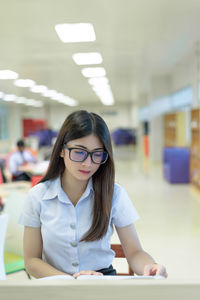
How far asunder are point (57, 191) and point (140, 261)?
1.47ft

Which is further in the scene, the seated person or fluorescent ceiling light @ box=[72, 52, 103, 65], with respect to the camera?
the seated person

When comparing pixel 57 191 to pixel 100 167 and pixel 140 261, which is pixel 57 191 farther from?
pixel 140 261

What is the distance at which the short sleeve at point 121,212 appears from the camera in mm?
1471

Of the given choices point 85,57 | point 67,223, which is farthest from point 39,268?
point 85,57

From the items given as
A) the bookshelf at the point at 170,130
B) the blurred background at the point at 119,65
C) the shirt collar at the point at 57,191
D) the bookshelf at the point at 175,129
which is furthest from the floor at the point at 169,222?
the bookshelf at the point at 170,130

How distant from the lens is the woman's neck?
4.86ft

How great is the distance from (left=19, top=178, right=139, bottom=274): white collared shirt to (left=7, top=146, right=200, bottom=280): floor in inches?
5.5

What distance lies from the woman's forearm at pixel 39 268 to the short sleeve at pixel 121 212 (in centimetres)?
31

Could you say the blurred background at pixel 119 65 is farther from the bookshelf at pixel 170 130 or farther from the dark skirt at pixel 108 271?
the bookshelf at pixel 170 130

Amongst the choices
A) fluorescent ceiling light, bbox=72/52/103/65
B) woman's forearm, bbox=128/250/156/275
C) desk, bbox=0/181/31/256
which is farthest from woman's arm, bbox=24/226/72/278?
fluorescent ceiling light, bbox=72/52/103/65

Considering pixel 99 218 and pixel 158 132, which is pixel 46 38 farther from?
pixel 158 132

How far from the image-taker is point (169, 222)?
4.55 meters

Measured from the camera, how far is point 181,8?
3.98 metres

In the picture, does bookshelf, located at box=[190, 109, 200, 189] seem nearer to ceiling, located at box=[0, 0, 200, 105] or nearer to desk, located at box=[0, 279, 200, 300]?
ceiling, located at box=[0, 0, 200, 105]
